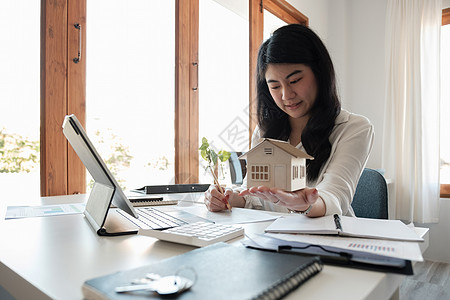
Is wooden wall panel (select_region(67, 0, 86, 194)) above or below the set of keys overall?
above

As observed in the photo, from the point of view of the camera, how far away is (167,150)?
2.33 meters

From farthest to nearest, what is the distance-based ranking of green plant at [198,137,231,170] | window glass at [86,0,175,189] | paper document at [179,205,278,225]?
window glass at [86,0,175,189] → green plant at [198,137,231,170] → paper document at [179,205,278,225]

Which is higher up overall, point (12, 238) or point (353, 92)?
point (353, 92)

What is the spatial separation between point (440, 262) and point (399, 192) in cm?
69

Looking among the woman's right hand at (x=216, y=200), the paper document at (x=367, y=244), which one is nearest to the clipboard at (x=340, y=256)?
the paper document at (x=367, y=244)

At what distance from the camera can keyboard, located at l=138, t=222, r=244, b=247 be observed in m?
0.66

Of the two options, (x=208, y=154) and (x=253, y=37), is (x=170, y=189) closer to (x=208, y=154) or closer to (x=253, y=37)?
(x=208, y=154)

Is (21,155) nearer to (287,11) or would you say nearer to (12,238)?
(12,238)

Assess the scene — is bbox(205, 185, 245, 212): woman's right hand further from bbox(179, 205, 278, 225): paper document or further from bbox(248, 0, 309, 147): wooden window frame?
bbox(248, 0, 309, 147): wooden window frame

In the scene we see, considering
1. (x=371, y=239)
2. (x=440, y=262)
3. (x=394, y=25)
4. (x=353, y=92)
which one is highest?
(x=394, y=25)

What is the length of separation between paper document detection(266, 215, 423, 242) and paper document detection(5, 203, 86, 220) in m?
0.67

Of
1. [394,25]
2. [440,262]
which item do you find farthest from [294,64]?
[440,262]

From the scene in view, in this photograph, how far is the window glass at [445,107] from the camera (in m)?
3.23

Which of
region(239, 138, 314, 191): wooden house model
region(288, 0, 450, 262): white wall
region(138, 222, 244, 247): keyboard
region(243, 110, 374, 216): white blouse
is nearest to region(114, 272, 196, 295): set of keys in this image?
region(138, 222, 244, 247): keyboard
